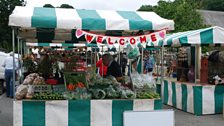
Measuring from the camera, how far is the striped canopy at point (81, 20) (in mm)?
6594

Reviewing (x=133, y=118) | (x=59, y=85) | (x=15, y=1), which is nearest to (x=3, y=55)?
(x=59, y=85)

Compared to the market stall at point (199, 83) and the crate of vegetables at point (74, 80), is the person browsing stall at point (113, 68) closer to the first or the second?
the market stall at point (199, 83)

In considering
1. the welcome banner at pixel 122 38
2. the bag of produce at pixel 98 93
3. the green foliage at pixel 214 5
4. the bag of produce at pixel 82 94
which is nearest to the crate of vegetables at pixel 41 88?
the bag of produce at pixel 82 94

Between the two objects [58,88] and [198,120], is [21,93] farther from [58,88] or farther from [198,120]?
[198,120]

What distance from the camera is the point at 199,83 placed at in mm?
10656

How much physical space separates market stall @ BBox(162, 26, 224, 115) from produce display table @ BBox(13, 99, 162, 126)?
123 inches

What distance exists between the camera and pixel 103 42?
23.0 feet

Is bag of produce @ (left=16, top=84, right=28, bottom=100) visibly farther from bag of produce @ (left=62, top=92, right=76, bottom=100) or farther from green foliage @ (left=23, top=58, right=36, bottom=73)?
green foliage @ (left=23, top=58, right=36, bottom=73)

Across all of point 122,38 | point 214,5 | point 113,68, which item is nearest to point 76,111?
point 122,38

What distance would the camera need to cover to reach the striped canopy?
659 cm

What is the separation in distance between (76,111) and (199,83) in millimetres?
4750

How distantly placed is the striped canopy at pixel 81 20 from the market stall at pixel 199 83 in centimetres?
274

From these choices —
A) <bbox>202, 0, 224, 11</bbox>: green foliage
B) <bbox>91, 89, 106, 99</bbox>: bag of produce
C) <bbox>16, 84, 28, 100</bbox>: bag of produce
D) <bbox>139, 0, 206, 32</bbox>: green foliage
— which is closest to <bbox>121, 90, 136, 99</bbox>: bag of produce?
<bbox>91, 89, 106, 99</bbox>: bag of produce

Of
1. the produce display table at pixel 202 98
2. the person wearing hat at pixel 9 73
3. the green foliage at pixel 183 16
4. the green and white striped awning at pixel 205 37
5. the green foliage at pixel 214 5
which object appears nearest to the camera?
the green and white striped awning at pixel 205 37
